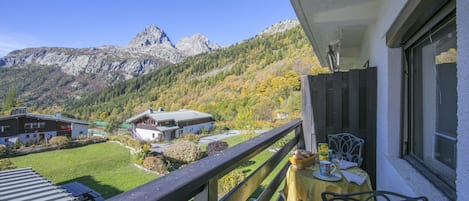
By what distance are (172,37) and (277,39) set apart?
15414 cm

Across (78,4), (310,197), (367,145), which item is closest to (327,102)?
(367,145)

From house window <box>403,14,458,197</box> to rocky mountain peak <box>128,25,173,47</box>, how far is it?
164675 millimetres

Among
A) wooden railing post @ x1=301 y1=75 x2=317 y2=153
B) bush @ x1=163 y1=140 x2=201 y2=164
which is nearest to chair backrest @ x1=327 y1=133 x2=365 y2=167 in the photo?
wooden railing post @ x1=301 y1=75 x2=317 y2=153

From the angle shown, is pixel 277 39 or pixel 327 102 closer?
pixel 327 102

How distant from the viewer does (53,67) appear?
85750 millimetres

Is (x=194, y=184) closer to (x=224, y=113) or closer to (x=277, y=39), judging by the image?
(x=224, y=113)

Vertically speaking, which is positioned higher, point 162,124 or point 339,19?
point 339,19

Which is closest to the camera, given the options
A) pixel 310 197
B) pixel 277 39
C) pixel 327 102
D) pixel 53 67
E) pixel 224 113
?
pixel 310 197

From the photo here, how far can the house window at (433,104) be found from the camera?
3.61ft

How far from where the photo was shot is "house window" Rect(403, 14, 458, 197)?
110cm

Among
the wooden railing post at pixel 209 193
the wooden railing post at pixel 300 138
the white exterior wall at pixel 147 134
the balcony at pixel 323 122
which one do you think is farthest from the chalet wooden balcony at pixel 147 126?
the wooden railing post at pixel 209 193

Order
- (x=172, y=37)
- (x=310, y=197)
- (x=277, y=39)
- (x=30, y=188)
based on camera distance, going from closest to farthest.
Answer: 1. (x=310, y=197)
2. (x=30, y=188)
3. (x=277, y=39)
4. (x=172, y=37)

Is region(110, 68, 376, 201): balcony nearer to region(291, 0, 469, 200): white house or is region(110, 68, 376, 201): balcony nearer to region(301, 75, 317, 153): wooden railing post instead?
region(301, 75, 317, 153): wooden railing post

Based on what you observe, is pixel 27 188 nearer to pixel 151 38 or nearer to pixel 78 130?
pixel 78 130
